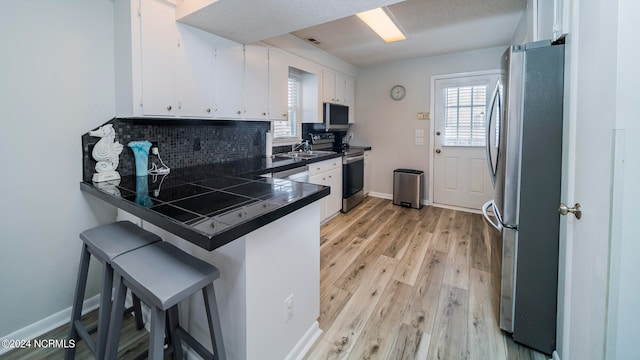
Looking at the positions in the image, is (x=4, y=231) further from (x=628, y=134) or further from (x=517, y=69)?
(x=517, y=69)

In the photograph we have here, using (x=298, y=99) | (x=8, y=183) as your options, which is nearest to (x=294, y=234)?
(x=8, y=183)

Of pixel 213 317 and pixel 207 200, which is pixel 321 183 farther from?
pixel 213 317

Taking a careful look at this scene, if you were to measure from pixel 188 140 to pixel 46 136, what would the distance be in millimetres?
954

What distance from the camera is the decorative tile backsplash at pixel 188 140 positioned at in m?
2.05

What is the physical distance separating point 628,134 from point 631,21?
0.33 meters

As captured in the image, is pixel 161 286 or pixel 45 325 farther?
pixel 45 325

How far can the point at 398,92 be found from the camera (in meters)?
4.66

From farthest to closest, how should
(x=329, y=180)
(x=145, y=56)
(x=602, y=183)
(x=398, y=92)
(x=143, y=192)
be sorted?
(x=398, y=92), (x=329, y=180), (x=145, y=56), (x=143, y=192), (x=602, y=183)

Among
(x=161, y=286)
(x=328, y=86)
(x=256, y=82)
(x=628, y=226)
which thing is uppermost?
(x=328, y=86)

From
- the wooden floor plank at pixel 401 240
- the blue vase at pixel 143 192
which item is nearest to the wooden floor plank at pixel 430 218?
the wooden floor plank at pixel 401 240

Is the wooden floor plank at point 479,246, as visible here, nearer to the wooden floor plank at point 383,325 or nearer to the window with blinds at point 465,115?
the wooden floor plank at point 383,325

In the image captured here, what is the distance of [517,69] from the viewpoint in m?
1.50

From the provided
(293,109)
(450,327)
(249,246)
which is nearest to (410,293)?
(450,327)

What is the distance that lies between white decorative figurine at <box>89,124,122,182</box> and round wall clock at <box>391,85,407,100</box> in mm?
4031
